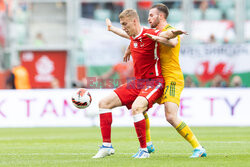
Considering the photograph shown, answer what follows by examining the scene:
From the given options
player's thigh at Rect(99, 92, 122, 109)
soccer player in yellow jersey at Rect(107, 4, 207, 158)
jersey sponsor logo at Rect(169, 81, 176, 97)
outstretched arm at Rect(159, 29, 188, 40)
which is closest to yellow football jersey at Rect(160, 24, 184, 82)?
soccer player in yellow jersey at Rect(107, 4, 207, 158)

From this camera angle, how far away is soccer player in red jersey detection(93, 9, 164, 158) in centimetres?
957

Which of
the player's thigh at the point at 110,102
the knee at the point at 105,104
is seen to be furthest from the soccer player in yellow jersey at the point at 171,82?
the knee at the point at 105,104

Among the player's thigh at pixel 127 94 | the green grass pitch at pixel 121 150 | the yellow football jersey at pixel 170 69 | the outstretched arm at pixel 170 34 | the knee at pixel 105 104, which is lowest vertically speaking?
the green grass pitch at pixel 121 150

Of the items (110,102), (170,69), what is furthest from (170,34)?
(110,102)

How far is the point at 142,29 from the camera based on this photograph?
31.7 ft

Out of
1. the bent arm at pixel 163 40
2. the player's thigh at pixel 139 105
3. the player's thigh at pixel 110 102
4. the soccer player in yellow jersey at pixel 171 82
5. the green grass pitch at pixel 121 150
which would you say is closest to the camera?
the green grass pitch at pixel 121 150

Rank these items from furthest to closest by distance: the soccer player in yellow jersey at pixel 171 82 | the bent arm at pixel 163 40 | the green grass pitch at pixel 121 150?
the soccer player in yellow jersey at pixel 171 82 → the bent arm at pixel 163 40 → the green grass pitch at pixel 121 150

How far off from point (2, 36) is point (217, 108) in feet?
32.1

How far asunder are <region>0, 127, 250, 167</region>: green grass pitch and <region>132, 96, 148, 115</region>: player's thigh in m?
0.69

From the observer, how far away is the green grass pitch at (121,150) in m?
8.95

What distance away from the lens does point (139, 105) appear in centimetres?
945

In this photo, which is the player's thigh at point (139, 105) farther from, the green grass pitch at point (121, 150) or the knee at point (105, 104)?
the green grass pitch at point (121, 150)

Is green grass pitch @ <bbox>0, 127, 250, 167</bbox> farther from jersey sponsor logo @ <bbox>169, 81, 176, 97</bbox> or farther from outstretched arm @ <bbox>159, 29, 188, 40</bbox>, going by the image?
outstretched arm @ <bbox>159, 29, 188, 40</bbox>

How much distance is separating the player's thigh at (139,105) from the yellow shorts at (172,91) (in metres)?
0.34
